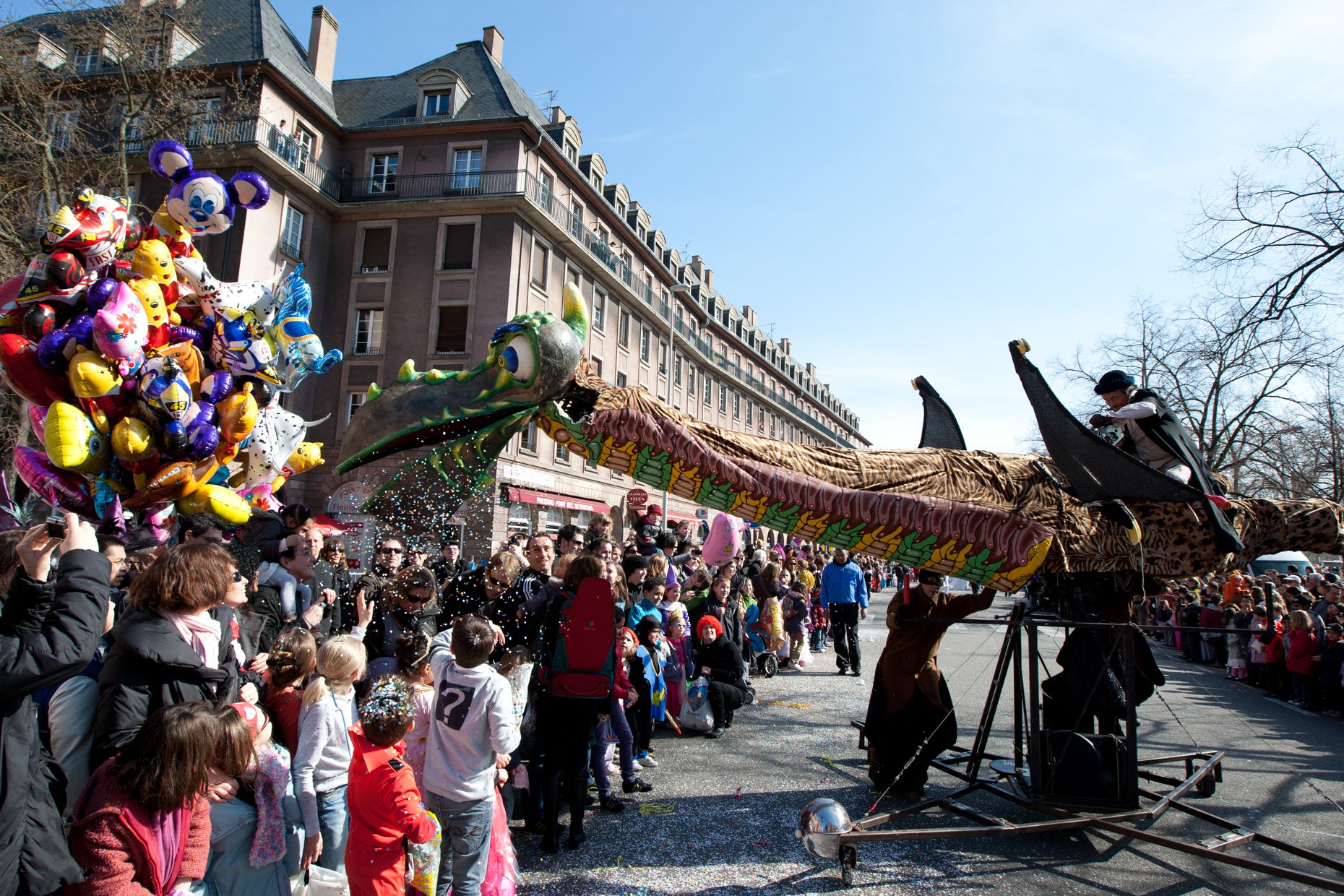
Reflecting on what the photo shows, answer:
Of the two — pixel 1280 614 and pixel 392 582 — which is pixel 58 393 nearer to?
pixel 392 582

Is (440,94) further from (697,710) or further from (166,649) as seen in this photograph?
(166,649)

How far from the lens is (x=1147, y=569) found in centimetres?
471

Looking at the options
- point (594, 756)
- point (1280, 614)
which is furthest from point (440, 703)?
point (1280, 614)

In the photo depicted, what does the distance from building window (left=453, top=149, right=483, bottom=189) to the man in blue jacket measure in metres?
19.3

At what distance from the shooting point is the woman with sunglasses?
15.5ft

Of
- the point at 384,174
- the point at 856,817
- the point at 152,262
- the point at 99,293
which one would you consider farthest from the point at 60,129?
the point at 856,817

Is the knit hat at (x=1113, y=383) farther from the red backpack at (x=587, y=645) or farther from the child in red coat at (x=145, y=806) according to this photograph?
the child in red coat at (x=145, y=806)

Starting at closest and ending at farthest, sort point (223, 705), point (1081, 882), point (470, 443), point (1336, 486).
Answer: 1. point (223, 705)
2. point (470, 443)
3. point (1081, 882)
4. point (1336, 486)

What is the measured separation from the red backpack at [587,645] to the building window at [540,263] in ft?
71.6

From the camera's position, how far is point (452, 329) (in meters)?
24.4

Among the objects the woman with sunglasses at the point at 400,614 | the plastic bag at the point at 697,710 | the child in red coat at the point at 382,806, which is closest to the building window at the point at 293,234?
the plastic bag at the point at 697,710

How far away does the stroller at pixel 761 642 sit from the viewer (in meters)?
10.6

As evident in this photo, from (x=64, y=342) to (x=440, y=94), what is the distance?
23.0 metres

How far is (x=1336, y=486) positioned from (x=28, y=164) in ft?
104
